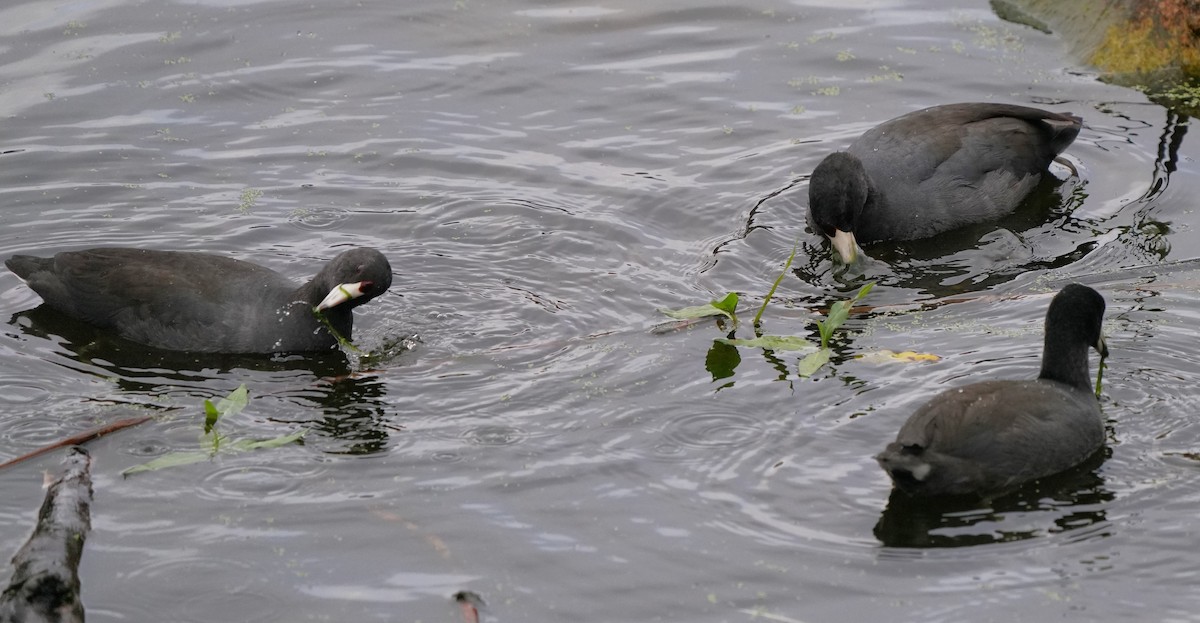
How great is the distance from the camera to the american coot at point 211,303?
699cm

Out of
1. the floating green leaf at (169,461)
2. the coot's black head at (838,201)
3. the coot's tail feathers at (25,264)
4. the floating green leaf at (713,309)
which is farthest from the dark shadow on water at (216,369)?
the coot's black head at (838,201)

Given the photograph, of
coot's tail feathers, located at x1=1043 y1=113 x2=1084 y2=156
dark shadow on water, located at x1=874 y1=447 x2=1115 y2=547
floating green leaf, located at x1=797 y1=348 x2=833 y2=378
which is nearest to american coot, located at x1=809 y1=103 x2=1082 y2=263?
coot's tail feathers, located at x1=1043 y1=113 x2=1084 y2=156

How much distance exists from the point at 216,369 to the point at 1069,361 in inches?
153

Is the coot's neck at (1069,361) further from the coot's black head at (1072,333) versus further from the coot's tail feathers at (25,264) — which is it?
the coot's tail feathers at (25,264)

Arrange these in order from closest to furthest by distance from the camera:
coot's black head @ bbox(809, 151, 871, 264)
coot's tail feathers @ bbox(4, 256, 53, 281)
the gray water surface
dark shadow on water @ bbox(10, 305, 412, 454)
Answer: the gray water surface < dark shadow on water @ bbox(10, 305, 412, 454) < coot's tail feathers @ bbox(4, 256, 53, 281) < coot's black head @ bbox(809, 151, 871, 264)

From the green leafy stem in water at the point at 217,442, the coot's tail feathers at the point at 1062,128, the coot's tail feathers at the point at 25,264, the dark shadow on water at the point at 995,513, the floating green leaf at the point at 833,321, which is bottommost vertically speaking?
the dark shadow on water at the point at 995,513

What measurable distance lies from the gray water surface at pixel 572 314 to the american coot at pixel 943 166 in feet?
0.59

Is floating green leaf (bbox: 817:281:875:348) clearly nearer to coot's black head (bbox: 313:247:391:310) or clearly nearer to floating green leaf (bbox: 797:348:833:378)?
floating green leaf (bbox: 797:348:833:378)

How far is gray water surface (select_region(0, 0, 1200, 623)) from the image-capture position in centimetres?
505

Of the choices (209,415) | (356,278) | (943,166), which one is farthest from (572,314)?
(943,166)

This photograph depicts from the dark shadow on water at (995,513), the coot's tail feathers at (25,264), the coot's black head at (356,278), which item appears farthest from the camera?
the coot's tail feathers at (25,264)

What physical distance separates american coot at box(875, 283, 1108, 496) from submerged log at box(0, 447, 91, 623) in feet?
9.34

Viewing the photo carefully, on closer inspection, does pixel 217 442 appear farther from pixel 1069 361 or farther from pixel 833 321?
pixel 1069 361

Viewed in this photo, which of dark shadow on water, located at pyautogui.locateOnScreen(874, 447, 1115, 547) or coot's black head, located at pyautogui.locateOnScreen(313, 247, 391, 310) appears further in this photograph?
coot's black head, located at pyautogui.locateOnScreen(313, 247, 391, 310)
